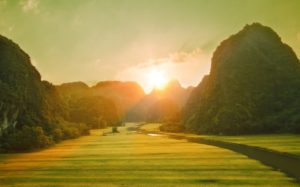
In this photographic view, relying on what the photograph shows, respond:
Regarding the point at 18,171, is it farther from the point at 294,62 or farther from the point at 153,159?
the point at 294,62

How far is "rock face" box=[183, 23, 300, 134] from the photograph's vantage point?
8875 centimetres

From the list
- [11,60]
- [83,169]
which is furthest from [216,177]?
[11,60]

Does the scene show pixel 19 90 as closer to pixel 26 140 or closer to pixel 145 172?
pixel 26 140

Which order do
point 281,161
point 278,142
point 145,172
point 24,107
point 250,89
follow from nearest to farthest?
point 145,172 < point 281,161 < point 278,142 < point 24,107 < point 250,89

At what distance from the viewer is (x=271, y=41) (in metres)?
127

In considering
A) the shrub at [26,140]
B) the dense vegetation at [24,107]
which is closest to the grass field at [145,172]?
the shrub at [26,140]

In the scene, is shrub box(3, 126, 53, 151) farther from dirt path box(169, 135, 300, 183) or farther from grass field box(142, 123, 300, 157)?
dirt path box(169, 135, 300, 183)

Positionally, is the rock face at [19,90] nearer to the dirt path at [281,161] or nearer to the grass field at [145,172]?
the grass field at [145,172]

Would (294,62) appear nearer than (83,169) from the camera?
No

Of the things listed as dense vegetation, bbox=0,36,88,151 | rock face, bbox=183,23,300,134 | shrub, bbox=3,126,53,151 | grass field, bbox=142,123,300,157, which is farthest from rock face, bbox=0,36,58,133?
rock face, bbox=183,23,300,134

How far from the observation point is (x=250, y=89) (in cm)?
10638

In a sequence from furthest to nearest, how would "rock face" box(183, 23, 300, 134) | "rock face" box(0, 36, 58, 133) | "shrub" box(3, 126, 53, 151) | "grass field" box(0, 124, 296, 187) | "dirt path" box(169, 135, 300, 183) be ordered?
"rock face" box(183, 23, 300, 134), "rock face" box(0, 36, 58, 133), "shrub" box(3, 126, 53, 151), "dirt path" box(169, 135, 300, 183), "grass field" box(0, 124, 296, 187)

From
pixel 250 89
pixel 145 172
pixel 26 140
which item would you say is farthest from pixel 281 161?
pixel 250 89

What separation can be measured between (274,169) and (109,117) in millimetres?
141313
